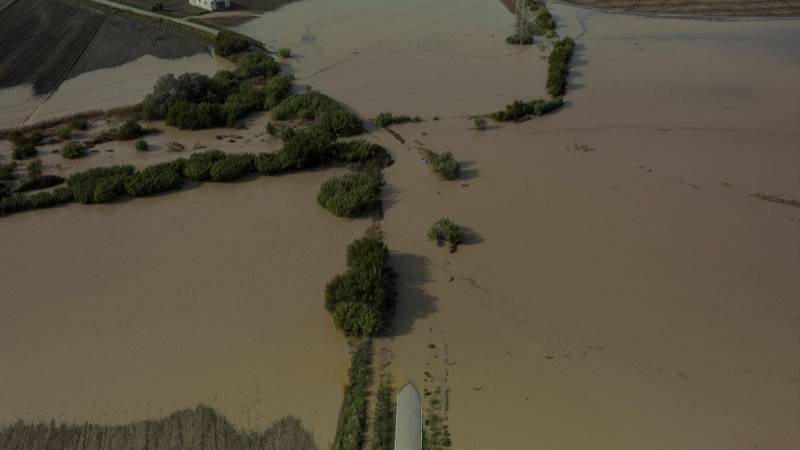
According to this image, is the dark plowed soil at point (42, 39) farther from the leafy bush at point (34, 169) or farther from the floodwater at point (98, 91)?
the leafy bush at point (34, 169)

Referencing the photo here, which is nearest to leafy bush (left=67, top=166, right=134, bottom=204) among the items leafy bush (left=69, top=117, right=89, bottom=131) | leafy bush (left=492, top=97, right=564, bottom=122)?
leafy bush (left=69, top=117, right=89, bottom=131)

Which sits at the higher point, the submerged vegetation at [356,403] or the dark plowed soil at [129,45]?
the dark plowed soil at [129,45]

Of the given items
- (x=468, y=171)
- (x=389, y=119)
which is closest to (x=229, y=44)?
(x=389, y=119)

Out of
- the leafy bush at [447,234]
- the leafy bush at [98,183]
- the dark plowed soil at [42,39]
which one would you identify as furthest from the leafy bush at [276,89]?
the leafy bush at [447,234]

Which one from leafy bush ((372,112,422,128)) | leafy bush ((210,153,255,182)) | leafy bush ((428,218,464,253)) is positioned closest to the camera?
leafy bush ((428,218,464,253))

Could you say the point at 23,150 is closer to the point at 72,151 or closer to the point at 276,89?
the point at 72,151

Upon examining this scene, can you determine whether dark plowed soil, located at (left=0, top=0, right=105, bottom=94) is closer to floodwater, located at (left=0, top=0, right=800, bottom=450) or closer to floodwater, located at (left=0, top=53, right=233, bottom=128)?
floodwater, located at (left=0, top=53, right=233, bottom=128)
